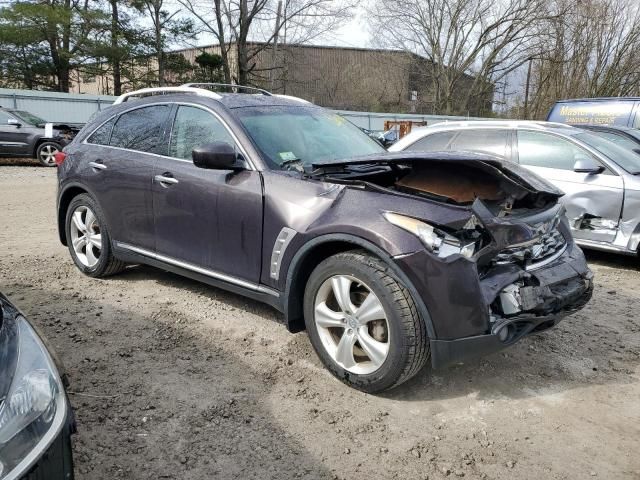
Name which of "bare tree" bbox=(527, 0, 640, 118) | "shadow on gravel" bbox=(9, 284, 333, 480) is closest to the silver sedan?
"shadow on gravel" bbox=(9, 284, 333, 480)

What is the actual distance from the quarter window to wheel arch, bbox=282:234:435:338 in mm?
1167

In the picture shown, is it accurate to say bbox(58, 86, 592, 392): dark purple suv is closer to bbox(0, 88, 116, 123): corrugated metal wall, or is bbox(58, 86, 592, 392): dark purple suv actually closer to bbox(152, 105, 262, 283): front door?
bbox(152, 105, 262, 283): front door

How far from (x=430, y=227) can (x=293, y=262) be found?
89 cm

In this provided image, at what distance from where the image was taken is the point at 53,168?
48.6ft

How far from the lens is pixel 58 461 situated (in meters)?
1.71

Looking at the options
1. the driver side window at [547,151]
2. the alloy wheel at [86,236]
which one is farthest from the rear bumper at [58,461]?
the driver side window at [547,151]

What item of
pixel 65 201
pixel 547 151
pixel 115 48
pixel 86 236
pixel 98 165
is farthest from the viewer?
pixel 115 48

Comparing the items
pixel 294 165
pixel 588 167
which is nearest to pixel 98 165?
pixel 294 165

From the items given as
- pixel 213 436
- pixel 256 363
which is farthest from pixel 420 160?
pixel 213 436

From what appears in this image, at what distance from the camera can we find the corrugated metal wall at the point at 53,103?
63.5ft

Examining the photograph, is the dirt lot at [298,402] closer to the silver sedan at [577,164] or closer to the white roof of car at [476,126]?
the silver sedan at [577,164]

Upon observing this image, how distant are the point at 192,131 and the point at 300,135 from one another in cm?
83

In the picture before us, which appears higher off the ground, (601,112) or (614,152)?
(601,112)

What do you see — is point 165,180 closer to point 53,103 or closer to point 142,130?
point 142,130
